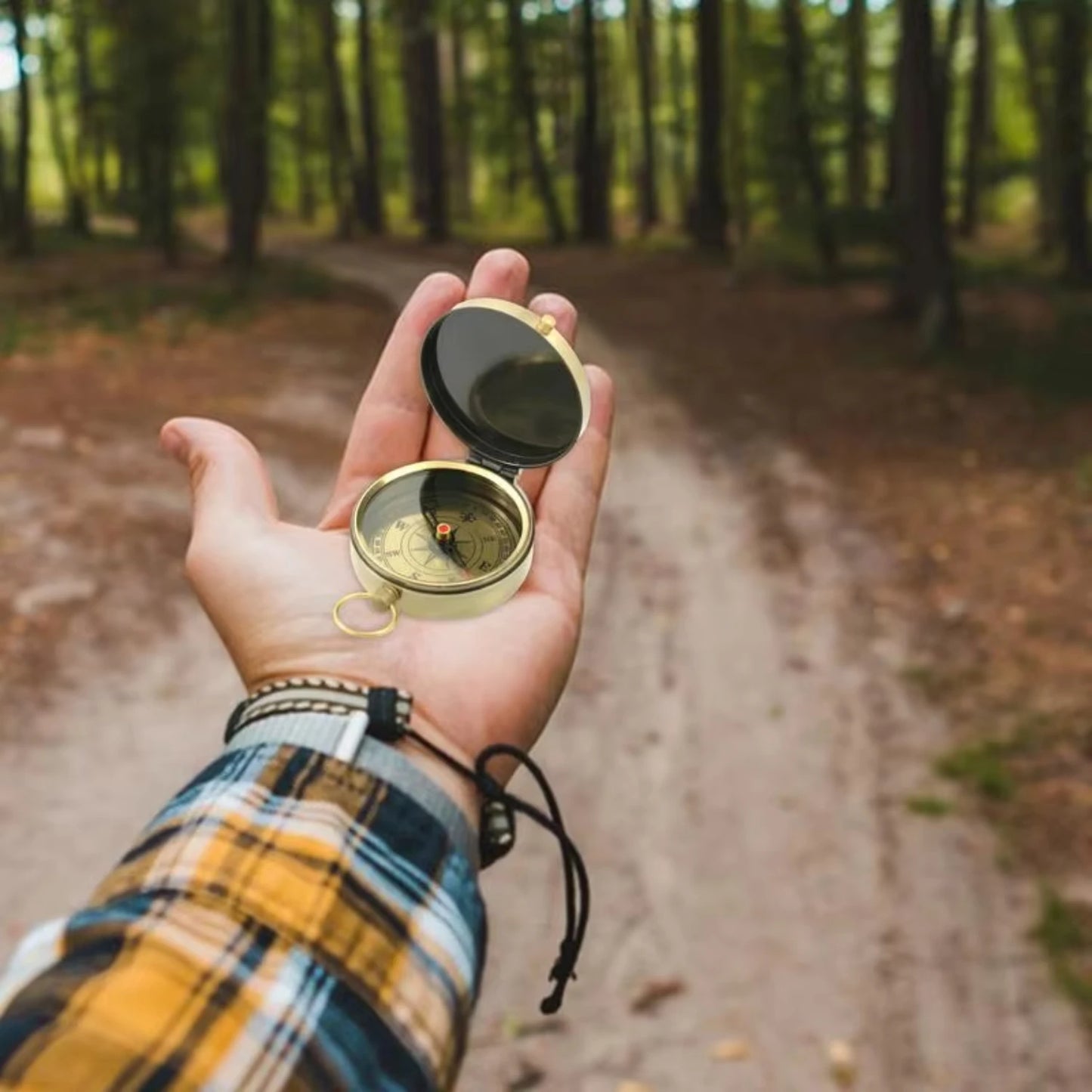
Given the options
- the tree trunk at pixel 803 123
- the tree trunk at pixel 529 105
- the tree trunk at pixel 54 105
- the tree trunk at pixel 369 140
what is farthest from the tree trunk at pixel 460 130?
the tree trunk at pixel 803 123

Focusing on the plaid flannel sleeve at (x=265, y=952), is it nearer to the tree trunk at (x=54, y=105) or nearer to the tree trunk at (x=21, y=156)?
the tree trunk at (x=21, y=156)

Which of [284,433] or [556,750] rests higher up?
[284,433]

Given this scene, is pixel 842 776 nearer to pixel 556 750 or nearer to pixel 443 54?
pixel 556 750

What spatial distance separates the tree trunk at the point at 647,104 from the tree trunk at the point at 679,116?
0.39m

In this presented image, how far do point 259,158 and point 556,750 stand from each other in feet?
47.2

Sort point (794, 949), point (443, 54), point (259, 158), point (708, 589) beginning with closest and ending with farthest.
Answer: point (794, 949) < point (708, 589) < point (259, 158) < point (443, 54)

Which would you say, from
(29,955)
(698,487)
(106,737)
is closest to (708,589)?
(698,487)

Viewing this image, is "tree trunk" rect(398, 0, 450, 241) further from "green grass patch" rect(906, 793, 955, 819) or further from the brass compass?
the brass compass

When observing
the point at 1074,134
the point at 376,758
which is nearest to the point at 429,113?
the point at 1074,134

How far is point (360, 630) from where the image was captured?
1819mm

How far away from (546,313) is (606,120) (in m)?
20.7

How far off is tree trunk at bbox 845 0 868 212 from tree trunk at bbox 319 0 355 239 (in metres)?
8.49

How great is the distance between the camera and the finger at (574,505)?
6.91 ft

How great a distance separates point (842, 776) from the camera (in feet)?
15.3
